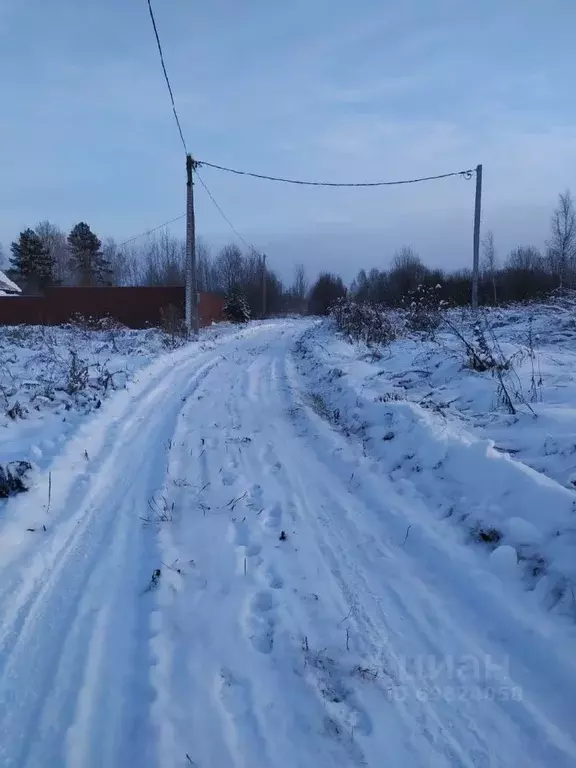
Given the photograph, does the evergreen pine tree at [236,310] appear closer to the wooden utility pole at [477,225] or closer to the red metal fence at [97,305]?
the red metal fence at [97,305]

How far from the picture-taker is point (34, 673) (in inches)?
102

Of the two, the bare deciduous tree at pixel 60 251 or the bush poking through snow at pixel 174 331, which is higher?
the bare deciduous tree at pixel 60 251

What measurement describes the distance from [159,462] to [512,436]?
3.98m

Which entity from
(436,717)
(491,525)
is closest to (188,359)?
(491,525)

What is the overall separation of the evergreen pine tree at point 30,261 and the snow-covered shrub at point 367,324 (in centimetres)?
4606

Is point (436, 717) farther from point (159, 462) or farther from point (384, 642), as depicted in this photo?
point (159, 462)

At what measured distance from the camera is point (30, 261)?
174ft

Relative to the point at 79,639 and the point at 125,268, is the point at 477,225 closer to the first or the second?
the point at 79,639

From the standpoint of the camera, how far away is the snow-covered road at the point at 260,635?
2.21 metres

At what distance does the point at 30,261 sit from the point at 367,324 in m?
49.3

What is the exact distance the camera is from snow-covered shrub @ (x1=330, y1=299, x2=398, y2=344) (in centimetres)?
1516

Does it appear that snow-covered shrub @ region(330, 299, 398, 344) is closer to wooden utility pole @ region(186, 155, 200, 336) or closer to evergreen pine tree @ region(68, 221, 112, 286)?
wooden utility pole @ region(186, 155, 200, 336)

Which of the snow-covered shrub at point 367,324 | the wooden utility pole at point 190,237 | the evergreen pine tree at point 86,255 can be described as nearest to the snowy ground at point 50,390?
the wooden utility pole at point 190,237

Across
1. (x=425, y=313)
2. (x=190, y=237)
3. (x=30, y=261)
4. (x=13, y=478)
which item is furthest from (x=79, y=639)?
(x=30, y=261)
